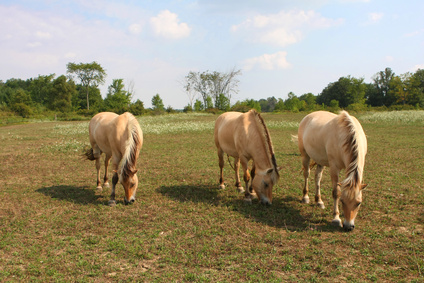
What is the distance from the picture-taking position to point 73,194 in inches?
292

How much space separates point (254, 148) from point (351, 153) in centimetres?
204

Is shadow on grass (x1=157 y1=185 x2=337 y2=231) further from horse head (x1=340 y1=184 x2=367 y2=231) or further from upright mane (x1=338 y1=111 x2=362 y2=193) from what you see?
upright mane (x1=338 y1=111 x2=362 y2=193)

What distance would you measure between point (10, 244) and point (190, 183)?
468 cm

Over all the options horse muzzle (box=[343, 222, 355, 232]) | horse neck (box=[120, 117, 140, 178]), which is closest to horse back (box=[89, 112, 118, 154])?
horse neck (box=[120, 117, 140, 178])

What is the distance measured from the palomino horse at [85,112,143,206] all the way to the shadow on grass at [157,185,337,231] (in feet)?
4.29

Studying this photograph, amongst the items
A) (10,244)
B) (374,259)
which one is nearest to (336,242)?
(374,259)

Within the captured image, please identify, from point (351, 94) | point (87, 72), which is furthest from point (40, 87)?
point (351, 94)

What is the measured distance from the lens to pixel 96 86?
78.9 meters

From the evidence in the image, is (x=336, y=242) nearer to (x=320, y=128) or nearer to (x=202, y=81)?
(x=320, y=128)

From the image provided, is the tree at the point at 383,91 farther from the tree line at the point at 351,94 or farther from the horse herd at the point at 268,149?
the horse herd at the point at 268,149

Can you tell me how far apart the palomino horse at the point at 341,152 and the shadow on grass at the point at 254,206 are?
56 centimetres

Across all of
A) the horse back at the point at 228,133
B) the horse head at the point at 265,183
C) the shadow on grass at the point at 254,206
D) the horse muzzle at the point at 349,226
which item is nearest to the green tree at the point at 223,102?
the horse back at the point at 228,133

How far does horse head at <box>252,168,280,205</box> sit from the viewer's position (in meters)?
5.83

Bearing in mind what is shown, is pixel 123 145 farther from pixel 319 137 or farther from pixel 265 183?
pixel 319 137
